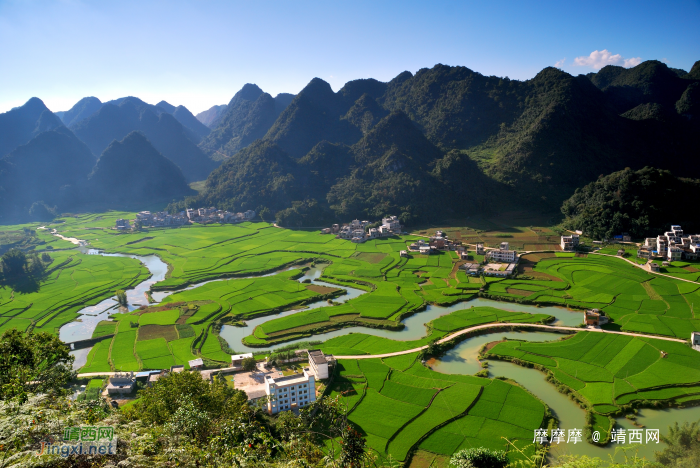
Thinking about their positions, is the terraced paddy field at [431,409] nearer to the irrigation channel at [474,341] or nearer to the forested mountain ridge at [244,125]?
the irrigation channel at [474,341]

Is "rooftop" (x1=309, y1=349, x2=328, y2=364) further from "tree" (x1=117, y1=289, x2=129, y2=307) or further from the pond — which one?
"tree" (x1=117, y1=289, x2=129, y2=307)

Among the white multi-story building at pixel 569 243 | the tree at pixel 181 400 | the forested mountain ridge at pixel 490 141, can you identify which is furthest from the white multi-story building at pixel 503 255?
the tree at pixel 181 400

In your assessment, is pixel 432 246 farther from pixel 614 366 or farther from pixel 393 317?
pixel 614 366

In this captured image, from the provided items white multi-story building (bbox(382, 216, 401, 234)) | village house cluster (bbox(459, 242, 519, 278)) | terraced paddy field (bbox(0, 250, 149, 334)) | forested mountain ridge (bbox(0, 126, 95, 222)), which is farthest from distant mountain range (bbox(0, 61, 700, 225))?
terraced paddy field (bbox(0, 250, 149, 334))

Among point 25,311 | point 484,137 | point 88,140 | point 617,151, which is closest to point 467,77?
point 484,137

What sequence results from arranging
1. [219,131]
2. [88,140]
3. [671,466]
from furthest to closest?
[219,131] → [88,140] → [671,466]

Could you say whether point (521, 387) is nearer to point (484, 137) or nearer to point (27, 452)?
point (27, 452)
